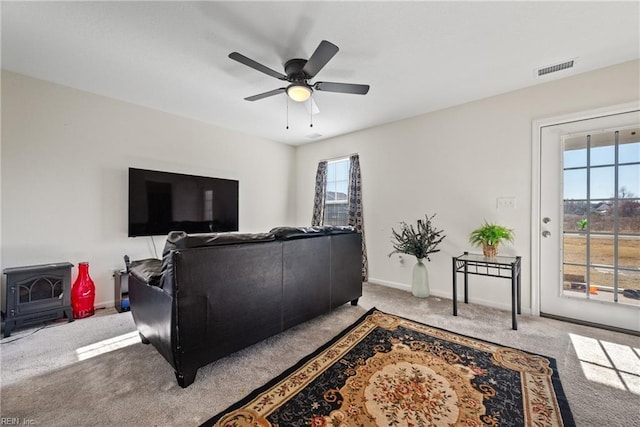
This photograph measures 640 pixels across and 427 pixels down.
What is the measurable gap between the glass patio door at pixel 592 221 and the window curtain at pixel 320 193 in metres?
3.14

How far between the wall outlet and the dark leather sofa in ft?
6.86

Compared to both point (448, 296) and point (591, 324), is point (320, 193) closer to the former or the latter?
point (448, 296)

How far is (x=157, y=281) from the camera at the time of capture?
170cm

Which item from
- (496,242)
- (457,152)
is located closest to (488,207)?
(496,242)

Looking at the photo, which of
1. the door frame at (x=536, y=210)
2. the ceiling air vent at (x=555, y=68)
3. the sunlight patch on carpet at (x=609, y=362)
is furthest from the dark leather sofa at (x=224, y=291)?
the ceiling air vent at (x=555, y=68)

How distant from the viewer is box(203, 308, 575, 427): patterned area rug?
1329mm

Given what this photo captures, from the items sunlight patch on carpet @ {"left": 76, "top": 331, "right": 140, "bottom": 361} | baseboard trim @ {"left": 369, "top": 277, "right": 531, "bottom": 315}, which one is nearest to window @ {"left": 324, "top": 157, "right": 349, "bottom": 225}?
baseboard trim @ {"left": 369, "top": 277, "right": 531, "bottom": 315}

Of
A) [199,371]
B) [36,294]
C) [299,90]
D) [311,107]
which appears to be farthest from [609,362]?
[36,294]

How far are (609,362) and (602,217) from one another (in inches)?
53.3

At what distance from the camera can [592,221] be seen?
250 cm

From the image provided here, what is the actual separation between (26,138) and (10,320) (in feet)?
5.84

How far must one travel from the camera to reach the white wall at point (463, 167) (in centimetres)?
263

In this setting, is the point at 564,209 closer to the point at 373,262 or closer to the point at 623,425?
the point at 623,425

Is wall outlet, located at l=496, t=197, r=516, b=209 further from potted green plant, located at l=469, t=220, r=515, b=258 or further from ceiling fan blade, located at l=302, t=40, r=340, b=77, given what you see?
ceiling fan blade, located at l=302, t=40, r=340, b=77
